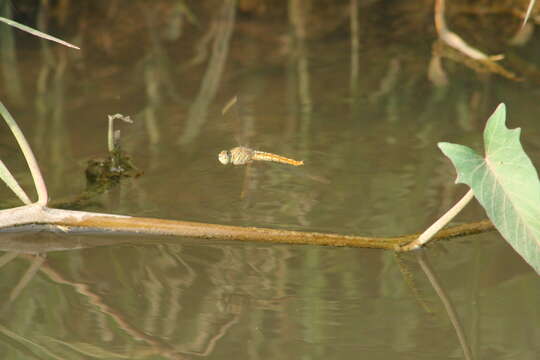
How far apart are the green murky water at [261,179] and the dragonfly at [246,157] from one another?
0.07 ft

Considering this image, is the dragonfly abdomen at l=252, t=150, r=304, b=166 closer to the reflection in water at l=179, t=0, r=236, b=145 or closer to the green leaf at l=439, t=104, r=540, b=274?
the reflection in water at l=179, t=0, r=236, b=145

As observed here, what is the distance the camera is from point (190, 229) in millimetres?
1259

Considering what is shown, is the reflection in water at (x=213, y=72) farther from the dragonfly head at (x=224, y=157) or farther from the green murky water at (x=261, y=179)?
the dragonfly head at (x=224, y=157)

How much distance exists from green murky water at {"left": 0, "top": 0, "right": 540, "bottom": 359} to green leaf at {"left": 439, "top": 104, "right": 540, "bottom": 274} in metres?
0.14

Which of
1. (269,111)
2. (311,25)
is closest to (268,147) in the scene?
(269,111)

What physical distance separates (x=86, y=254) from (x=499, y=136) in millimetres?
647

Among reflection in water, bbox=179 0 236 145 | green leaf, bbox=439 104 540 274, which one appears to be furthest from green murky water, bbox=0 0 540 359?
green leaf, bbox=439 104 540 274

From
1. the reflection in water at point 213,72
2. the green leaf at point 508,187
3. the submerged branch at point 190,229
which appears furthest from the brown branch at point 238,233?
the reflection in water at point 213,72

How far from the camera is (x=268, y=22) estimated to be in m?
2.56

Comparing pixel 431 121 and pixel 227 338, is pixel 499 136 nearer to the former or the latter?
pixel 227 338

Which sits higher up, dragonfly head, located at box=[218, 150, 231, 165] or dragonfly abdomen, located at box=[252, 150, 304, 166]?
dragonfly abdomen, located at box=[252, 150, 304, 166]

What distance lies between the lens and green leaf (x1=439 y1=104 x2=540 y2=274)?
1008 mm

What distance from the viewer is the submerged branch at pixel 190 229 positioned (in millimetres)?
1261

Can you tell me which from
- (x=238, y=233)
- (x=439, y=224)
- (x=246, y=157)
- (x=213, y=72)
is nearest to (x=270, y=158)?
(x=246, y=157)
